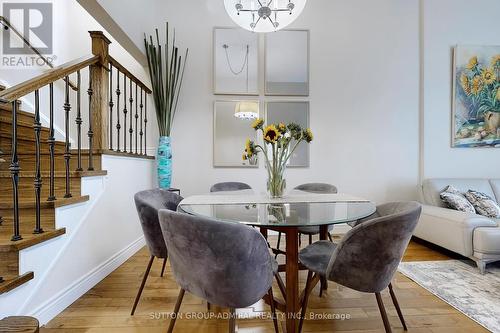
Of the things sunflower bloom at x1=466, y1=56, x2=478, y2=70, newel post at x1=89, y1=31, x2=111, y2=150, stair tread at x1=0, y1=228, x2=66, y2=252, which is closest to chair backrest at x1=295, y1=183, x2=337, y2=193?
newel post at x1=89, y1=31, x2=111, y2=150

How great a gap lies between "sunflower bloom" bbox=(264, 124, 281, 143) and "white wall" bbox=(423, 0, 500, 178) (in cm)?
295

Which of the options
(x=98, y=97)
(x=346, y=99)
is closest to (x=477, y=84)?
(x=346, y=99)

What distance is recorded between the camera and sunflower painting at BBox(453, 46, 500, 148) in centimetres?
353

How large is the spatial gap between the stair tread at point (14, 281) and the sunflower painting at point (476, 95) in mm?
4674

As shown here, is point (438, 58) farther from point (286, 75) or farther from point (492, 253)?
point (492, 253)

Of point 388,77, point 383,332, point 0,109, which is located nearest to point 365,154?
point 388,77

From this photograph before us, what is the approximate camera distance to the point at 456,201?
2797 mm

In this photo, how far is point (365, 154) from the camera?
3.59 meters

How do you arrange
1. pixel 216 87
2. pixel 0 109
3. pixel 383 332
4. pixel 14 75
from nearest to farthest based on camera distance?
1. pixel 383 332
2. pixel 0 109
3. pixel 14 75
4. pixel 216 87

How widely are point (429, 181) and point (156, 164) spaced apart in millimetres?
3513

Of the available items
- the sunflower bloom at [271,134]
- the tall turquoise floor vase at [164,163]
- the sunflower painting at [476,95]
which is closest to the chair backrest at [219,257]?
the sunflower bloom at [271,134]

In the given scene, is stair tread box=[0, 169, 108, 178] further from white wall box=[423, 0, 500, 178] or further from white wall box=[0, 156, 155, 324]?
white wall box=[423, 0, 500, 178]

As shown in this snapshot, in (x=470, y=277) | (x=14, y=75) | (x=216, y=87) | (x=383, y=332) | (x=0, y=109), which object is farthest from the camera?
(x=216, y=87)

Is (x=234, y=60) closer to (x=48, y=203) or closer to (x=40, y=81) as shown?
(x=40, y=81)
